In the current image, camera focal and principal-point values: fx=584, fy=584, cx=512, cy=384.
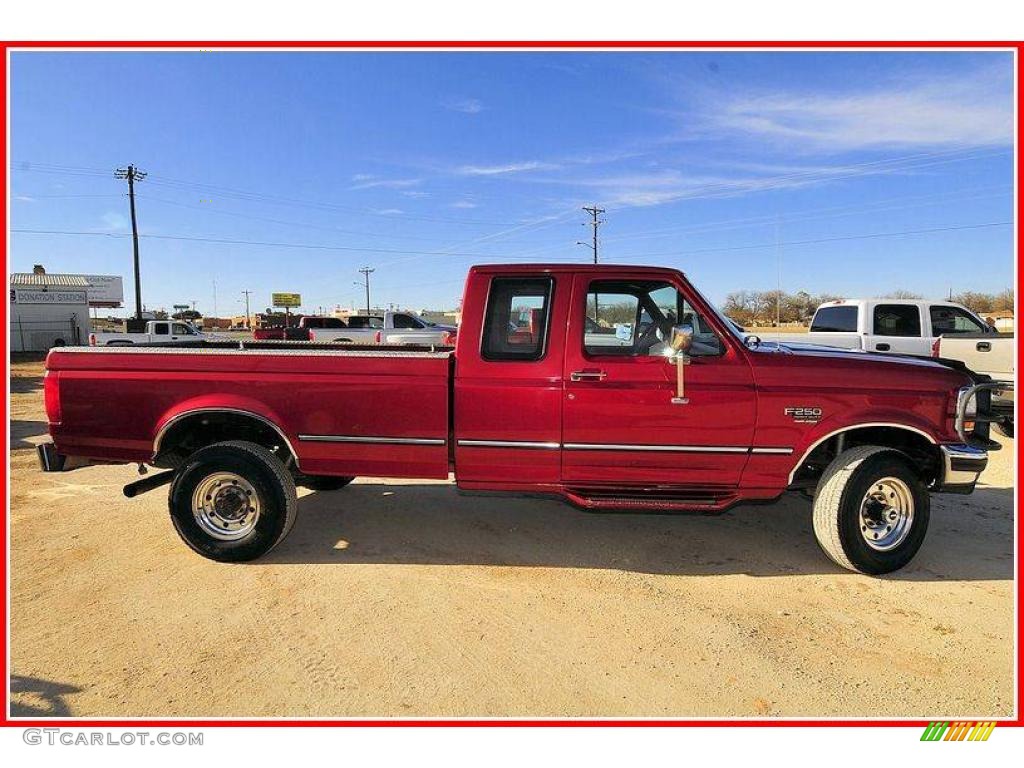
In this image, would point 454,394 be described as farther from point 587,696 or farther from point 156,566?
point 156,566

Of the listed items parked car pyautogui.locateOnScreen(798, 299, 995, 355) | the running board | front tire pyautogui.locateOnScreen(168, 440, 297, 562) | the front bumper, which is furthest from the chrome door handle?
parked car pyautogui.locateOnScreen(798, 299, 995, 355)

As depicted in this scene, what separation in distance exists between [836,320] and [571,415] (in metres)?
8.72

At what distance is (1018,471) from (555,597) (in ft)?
9.58

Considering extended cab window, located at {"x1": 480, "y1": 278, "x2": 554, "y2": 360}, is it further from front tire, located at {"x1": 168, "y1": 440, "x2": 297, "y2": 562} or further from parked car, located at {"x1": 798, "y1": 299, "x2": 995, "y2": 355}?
parked car, located at {"x1": 798, "y1": 299, "x2": 995, "y2": 355}

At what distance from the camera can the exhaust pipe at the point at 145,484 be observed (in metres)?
4.20

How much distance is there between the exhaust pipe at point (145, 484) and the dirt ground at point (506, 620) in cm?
43

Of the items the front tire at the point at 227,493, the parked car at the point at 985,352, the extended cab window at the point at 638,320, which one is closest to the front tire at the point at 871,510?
the extended cab window at the point at 638,320

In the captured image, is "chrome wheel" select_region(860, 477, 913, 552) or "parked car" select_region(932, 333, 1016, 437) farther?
"parked car" select_region(932, 333, 1016, 437)

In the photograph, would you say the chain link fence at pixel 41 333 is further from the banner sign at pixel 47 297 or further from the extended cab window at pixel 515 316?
the extended cab window at pixel 515 316

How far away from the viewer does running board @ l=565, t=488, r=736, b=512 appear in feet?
12.9

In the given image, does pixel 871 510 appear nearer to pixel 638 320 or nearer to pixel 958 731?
pixel 958 731

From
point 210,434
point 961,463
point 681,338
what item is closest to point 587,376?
point 681,338

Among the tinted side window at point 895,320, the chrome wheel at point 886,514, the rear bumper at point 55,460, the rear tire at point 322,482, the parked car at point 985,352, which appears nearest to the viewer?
the chrome wheel at point 886,514

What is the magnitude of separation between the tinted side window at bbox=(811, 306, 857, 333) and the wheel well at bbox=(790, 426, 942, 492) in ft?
23.0
